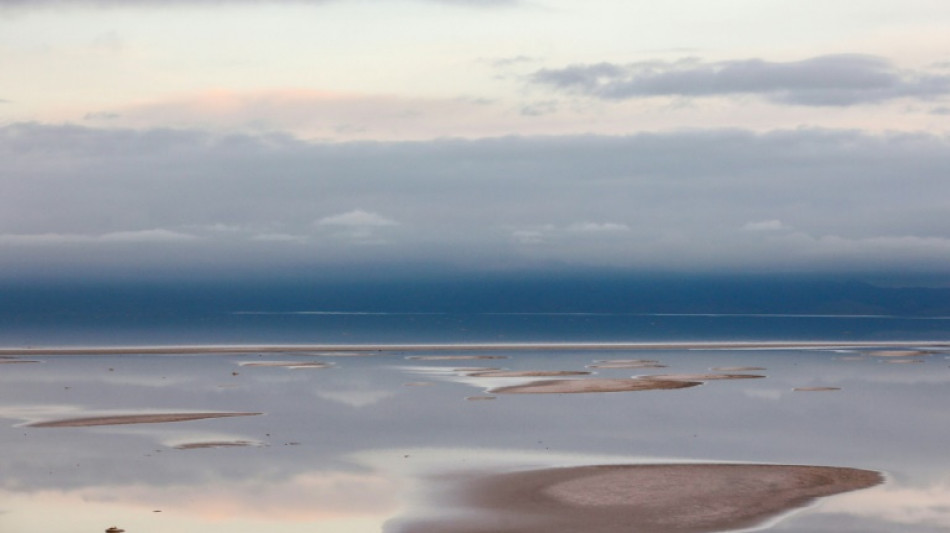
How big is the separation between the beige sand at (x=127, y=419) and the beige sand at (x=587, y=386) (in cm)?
1506

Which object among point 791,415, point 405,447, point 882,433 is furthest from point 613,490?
point 791,415

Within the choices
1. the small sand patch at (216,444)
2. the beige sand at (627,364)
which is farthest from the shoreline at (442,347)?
the small sand patch at (216,444)

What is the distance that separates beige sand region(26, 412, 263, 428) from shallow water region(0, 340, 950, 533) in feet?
3.44

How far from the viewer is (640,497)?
27.2m

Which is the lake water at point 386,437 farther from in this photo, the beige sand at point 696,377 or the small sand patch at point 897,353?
the small sand patch at point 897,353

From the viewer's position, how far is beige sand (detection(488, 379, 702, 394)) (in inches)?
2157

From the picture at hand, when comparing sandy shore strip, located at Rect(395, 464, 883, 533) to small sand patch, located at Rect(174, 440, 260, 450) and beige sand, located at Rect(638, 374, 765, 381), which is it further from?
beige sand, located at Rect(638, 374, 765, 381)

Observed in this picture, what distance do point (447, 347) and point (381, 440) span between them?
59672mm

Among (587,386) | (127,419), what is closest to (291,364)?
(587,386)

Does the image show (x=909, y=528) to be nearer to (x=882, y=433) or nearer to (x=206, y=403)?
(x=882, y=433)

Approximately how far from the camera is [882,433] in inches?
1506

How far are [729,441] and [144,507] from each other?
737 inches

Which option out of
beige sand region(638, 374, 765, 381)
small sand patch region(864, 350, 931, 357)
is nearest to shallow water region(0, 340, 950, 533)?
beige sand region(638, 374, 765, 381)

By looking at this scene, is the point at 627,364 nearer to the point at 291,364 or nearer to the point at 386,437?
the point at 291,364
